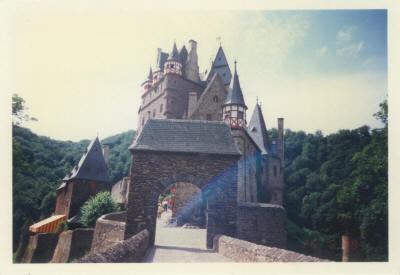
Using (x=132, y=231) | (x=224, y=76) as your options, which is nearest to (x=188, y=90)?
(x=224, y=76)

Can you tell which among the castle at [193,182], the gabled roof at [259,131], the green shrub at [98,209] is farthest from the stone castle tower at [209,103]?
the green shrub at [98,209]

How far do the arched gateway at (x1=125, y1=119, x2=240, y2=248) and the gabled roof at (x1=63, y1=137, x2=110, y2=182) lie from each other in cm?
1498

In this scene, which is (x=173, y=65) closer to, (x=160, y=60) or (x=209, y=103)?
(x=160, y=60)

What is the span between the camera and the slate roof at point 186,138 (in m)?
10.4

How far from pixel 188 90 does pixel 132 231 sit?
2100cm

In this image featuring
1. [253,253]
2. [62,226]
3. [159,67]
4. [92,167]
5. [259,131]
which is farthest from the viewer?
[159,67]

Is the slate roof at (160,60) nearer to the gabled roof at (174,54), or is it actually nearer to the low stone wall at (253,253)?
the gabled roof at (174,54)

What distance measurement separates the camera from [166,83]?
28.7 metres

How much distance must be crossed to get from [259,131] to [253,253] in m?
21.9

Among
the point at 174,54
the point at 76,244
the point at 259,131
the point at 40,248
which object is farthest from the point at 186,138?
the point at 174,54

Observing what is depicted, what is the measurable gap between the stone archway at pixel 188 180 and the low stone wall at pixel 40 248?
926 cm

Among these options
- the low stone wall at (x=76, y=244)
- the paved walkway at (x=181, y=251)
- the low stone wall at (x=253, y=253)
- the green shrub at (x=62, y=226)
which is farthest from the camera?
the green shrub at (x=62, y=226)

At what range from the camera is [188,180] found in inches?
402
